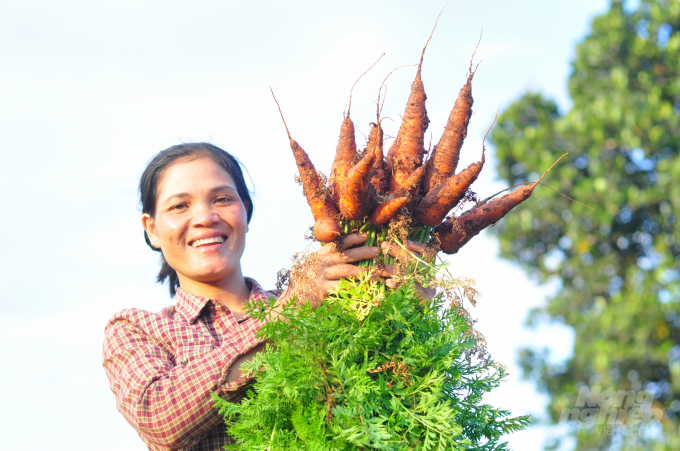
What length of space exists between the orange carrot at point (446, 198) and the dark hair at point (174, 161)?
816 millimetres

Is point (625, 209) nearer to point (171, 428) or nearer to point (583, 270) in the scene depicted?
point (583, 270)

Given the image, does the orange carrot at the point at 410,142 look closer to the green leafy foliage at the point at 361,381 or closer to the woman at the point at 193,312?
the woman at the point at 193,312

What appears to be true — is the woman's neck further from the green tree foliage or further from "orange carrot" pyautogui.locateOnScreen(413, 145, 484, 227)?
the green tree foliage

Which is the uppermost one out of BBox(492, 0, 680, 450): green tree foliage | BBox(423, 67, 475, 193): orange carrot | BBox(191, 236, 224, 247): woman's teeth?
BBox(492, 0, 680, 450): green tree foliage

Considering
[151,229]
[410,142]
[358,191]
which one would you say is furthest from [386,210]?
[151,229]

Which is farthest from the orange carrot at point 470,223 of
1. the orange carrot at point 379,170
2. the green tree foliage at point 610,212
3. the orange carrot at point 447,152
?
the green tree foliage at point 610,212

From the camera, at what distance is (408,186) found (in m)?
1.96

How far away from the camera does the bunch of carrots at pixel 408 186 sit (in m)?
1.87

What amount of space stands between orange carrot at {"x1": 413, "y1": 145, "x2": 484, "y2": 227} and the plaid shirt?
2.21 feet

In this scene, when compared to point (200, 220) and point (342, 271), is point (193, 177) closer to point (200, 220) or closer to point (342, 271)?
point (200, 220)

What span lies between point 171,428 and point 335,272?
68 centimetres

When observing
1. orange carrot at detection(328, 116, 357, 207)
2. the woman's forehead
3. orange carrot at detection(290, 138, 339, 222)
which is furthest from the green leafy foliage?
the woman's forehead

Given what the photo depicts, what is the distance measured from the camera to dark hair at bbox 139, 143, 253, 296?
7.59ft

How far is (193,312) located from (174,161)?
0.58 m
